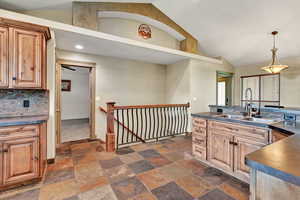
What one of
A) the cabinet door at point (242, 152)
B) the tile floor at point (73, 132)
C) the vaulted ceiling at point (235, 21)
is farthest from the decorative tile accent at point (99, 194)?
the vaulted ceiling at point (235, 21)

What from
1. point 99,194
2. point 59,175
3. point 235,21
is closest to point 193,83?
point 235,21

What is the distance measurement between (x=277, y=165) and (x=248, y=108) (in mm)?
1985

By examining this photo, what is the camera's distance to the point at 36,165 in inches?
78.7

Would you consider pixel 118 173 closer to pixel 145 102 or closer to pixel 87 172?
pixel 87 172

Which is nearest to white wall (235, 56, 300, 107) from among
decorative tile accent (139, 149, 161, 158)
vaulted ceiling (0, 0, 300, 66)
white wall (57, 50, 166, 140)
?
vaulted ceiling (0, 0, 300, 66)

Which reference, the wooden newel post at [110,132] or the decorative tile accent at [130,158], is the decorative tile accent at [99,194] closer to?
the decorative tile accent at [130,158]

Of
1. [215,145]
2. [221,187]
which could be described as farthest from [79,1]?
[221,187]

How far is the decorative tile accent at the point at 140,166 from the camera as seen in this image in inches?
93.4

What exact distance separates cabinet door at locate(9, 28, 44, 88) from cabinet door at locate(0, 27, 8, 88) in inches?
2.1

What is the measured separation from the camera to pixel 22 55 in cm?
213

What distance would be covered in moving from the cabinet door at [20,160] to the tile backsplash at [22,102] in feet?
2.42

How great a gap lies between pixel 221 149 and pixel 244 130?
507 mm

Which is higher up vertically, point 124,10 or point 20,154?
point 124,10

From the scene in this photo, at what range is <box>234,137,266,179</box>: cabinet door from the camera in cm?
194
